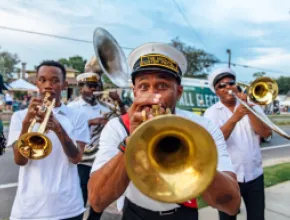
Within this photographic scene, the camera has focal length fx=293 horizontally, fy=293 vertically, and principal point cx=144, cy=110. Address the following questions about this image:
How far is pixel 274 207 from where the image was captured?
4234mm

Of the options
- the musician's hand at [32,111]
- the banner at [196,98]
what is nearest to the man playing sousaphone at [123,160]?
the musician's hand at [32,111]

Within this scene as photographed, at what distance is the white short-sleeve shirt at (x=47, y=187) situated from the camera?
1.99 m

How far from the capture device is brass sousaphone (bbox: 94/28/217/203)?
3.68ft

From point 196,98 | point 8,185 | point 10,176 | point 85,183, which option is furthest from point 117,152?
point 196,98

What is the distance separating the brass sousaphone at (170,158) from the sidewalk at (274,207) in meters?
2.84

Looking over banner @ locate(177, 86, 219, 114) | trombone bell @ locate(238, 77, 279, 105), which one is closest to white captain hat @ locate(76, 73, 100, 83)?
trombone bell @ locate(238, 77, 279, 105)

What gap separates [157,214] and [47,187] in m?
0.90

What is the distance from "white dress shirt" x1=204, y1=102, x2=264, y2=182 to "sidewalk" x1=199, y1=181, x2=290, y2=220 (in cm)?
138

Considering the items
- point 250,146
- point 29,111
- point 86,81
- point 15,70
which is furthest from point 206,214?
point 15,70

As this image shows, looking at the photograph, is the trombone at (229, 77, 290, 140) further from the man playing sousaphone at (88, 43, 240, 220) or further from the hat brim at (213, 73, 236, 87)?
the man playing sousaphone at (88, 43, 240, 220)

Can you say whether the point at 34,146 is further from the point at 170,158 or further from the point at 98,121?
the point at 98,121

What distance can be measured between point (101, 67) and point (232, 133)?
2362mm

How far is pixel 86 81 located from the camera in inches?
158

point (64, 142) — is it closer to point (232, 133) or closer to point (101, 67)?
point (232, 133)
